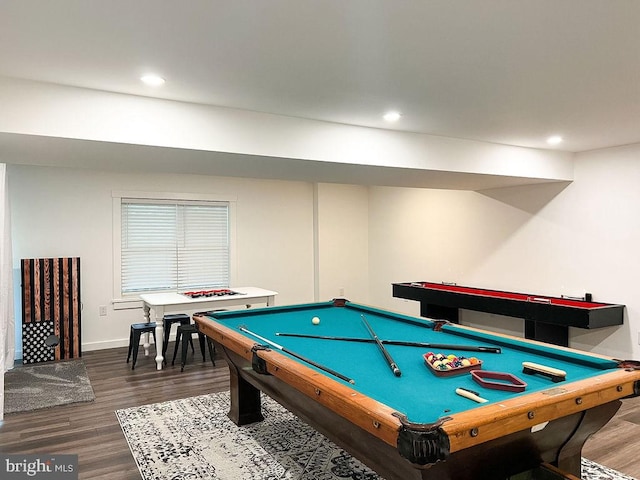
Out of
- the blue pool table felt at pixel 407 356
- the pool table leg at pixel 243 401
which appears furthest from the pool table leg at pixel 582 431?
the pool table leg at pixel 243 401

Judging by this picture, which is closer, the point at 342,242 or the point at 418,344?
the point at 418,344

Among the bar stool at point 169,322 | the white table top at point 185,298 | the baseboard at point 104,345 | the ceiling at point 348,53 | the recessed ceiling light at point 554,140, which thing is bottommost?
the baseboard at point 104,345

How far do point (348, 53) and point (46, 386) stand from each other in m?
4.10

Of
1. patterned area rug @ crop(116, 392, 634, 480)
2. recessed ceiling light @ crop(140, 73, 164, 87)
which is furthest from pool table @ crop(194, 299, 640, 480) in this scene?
recessed ceiling light @ crop(140, 73, 164, 87)

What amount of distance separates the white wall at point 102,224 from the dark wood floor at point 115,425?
3.83 ft

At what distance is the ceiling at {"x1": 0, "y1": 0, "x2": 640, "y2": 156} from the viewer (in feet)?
6.06

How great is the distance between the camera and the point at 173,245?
21.1ft

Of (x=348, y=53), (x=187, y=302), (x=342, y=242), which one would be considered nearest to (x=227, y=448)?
(x=187, y=302)

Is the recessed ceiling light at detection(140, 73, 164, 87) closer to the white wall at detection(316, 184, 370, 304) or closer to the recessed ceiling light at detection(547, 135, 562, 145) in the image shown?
the recessed ceiling light at detection(547, 135, 562, 145)

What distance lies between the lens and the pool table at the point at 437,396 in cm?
155

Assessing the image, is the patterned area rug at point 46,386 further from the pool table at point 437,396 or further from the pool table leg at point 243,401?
the pool table at point 437,396

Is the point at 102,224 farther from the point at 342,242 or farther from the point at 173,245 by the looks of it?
the point at 342,242

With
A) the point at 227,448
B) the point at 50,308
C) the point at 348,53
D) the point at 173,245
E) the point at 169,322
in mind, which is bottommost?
the point at 227,448

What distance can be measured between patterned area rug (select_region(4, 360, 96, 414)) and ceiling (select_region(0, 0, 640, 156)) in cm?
270
